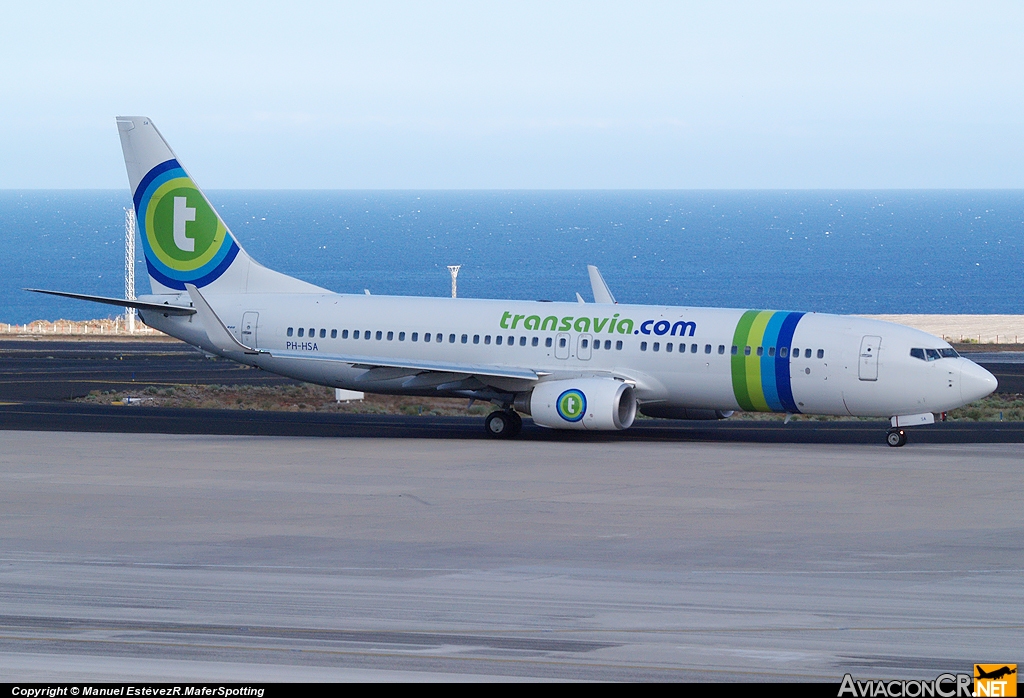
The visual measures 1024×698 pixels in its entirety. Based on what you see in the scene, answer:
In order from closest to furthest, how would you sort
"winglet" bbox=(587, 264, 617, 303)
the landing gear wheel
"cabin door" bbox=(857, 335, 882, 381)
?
"cabin door" bbox=(857, 335, 882, 381) < the landing gear wheel < "winglet" bbox=(587, 264, 617, 303)

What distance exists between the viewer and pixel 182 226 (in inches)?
1729

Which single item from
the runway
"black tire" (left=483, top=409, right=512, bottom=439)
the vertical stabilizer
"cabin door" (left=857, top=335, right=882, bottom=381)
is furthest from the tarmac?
the vertical stabilizer

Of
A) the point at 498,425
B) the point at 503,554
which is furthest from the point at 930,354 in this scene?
the point at 503,554

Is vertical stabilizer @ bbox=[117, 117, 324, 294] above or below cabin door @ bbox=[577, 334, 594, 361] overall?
above

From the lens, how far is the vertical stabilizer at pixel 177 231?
1721 inches

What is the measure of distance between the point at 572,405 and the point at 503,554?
49.9 ft

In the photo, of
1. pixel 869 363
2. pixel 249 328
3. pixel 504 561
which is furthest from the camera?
pixel 249 328

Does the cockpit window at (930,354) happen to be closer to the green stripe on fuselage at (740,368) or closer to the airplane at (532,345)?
the airplane at (532,345)

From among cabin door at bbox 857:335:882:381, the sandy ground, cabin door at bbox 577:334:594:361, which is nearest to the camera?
cabin door at bbox 857:335:882:381

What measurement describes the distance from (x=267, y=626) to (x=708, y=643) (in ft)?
17.8

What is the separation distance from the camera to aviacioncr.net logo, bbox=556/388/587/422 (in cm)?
3821

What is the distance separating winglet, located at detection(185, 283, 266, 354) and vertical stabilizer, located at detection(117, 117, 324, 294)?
11.1ft

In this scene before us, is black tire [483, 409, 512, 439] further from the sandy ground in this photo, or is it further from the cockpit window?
the sandy ground

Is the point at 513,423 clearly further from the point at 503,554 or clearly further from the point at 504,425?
the point at 503,554
